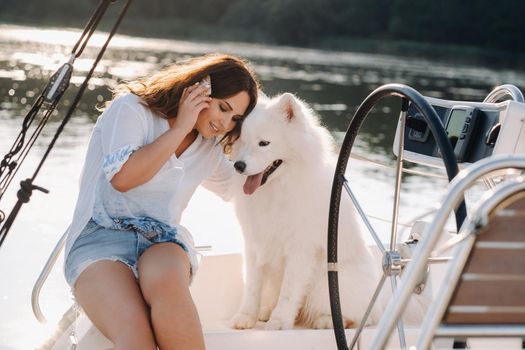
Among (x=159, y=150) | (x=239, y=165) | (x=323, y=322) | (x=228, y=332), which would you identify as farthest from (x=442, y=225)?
(x=323, y=322)

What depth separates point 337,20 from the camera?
36.6 metres

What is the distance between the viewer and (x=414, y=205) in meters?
8.69

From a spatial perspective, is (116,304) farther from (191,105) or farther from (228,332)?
(191,105)

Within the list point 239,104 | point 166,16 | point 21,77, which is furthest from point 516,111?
point 166,16

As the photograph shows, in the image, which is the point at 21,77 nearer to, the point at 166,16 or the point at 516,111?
the point at 516,111

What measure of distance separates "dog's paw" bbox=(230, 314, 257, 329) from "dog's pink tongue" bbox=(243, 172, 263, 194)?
0.50 m

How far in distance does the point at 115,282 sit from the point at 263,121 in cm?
98

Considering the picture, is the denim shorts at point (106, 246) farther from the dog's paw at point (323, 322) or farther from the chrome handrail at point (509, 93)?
the chrome handrail at point (509, 93)

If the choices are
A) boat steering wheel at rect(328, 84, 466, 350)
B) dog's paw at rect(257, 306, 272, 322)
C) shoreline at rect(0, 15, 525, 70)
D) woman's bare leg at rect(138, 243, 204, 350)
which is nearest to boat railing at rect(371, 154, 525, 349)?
boat steering wheel at rect(328, 84, 466, 350)

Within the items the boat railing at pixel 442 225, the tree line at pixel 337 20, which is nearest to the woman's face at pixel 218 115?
the boat railing at pixel 442 225

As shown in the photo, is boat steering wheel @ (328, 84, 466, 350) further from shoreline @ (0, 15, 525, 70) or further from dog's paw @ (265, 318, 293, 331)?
shoreline @ (0, 15, 525, 70)

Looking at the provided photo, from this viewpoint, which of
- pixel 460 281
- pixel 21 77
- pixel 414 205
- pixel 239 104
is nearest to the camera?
pixel 460 281

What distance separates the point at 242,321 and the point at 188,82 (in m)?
1.07

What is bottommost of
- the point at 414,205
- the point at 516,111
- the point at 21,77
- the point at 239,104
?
the point at 21,77
